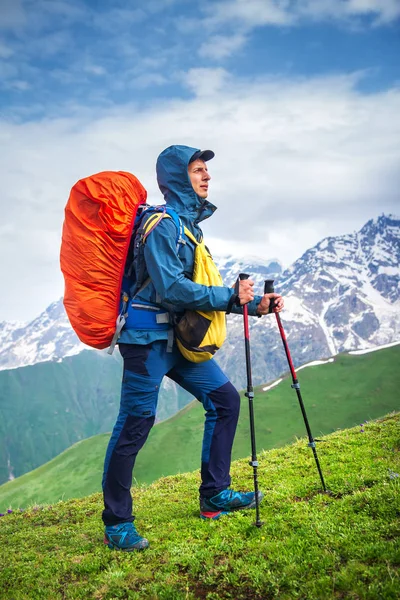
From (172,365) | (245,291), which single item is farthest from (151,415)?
(245,291)

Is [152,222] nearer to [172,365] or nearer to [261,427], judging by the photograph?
[172,365]

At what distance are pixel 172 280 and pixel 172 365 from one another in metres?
1.34

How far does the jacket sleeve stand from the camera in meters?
5.91

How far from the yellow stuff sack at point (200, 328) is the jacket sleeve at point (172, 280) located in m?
0.20

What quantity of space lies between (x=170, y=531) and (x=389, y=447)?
4.56 m

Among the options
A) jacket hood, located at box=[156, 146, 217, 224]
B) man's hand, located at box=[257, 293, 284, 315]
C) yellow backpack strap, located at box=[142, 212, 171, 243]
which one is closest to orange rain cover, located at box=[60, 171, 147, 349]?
yellow backpack strap, located at box=[142, 212, 171, 243]

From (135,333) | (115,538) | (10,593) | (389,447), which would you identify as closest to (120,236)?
(135,333)

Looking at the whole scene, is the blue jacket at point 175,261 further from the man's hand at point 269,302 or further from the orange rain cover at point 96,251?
the orange rain cover at point 96,251

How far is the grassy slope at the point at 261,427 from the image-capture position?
1272 inches

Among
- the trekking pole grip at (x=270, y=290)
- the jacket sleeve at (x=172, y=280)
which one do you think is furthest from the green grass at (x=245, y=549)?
the jacket sleeve at (x=172, y=280)

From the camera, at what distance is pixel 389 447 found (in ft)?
27.4

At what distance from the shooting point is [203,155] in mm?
7102

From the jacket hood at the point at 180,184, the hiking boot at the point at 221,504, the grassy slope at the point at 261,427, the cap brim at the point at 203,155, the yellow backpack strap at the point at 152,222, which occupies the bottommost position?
the grassy slope at the point at 261,427

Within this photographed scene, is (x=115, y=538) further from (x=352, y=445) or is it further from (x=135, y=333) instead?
(x=352, y=445)
